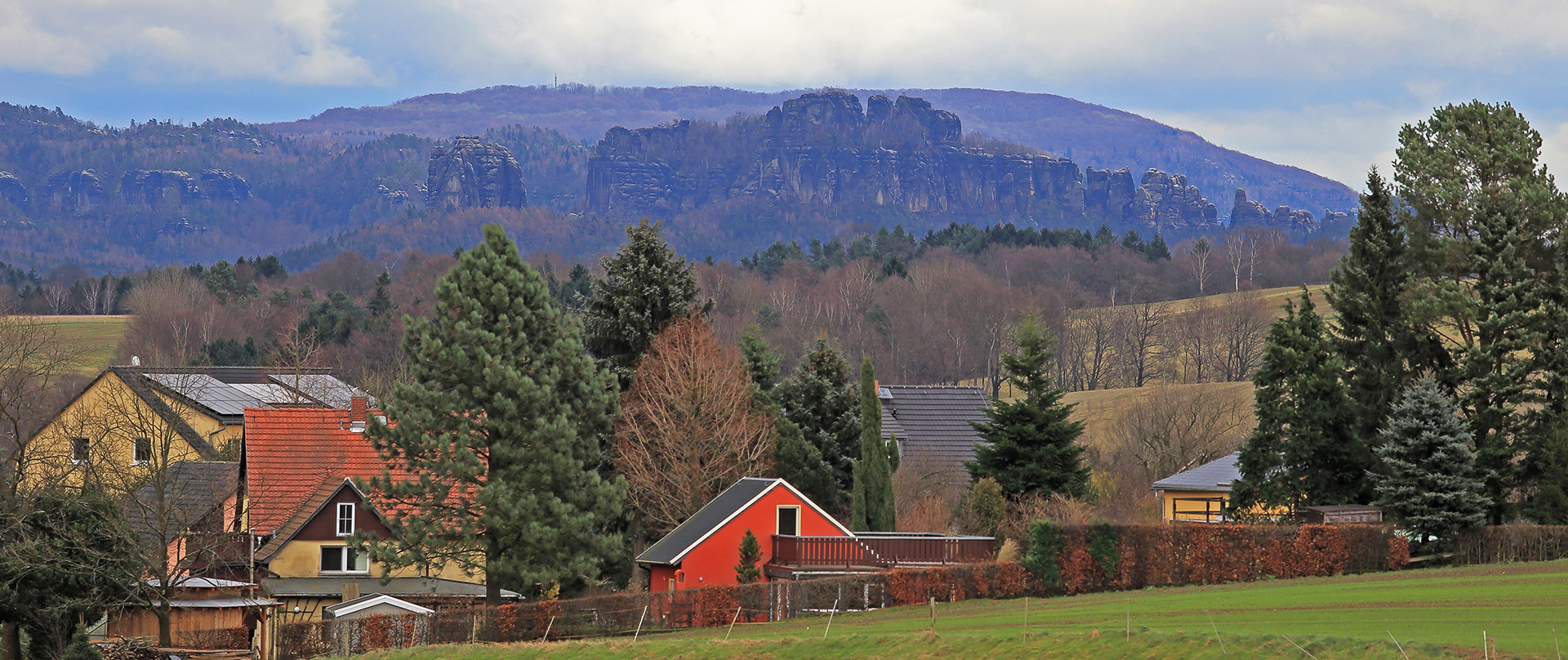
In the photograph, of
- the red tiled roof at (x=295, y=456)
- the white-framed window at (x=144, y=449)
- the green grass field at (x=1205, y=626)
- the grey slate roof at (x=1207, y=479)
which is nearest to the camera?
the green grass field at (x=1205, y=626)

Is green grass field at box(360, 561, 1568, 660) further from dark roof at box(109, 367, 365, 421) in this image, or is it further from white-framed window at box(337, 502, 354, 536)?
dark roof at box(109, 367, 365, 421)

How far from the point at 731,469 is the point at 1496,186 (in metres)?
25.8

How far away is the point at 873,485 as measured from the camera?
1697 inches

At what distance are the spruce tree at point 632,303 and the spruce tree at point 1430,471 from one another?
903 inches

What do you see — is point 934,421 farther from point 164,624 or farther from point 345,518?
point 164,624

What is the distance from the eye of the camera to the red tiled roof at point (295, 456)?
44969 mm

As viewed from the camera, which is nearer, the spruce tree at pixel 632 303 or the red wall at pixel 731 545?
the red wall at pixel 731 545

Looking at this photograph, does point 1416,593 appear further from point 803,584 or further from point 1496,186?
point 1496,186

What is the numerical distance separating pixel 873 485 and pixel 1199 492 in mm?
17337

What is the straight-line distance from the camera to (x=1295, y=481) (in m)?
40.1

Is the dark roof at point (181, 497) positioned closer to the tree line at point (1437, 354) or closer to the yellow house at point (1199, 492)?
the tree line at point (1437, 354)

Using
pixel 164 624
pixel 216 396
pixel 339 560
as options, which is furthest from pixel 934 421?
pixel 164 624

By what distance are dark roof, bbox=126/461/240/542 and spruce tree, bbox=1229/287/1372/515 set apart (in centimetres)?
3047

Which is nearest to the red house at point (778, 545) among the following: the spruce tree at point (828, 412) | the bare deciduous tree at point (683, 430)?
the bare deciduous tree at point (683, 430)
